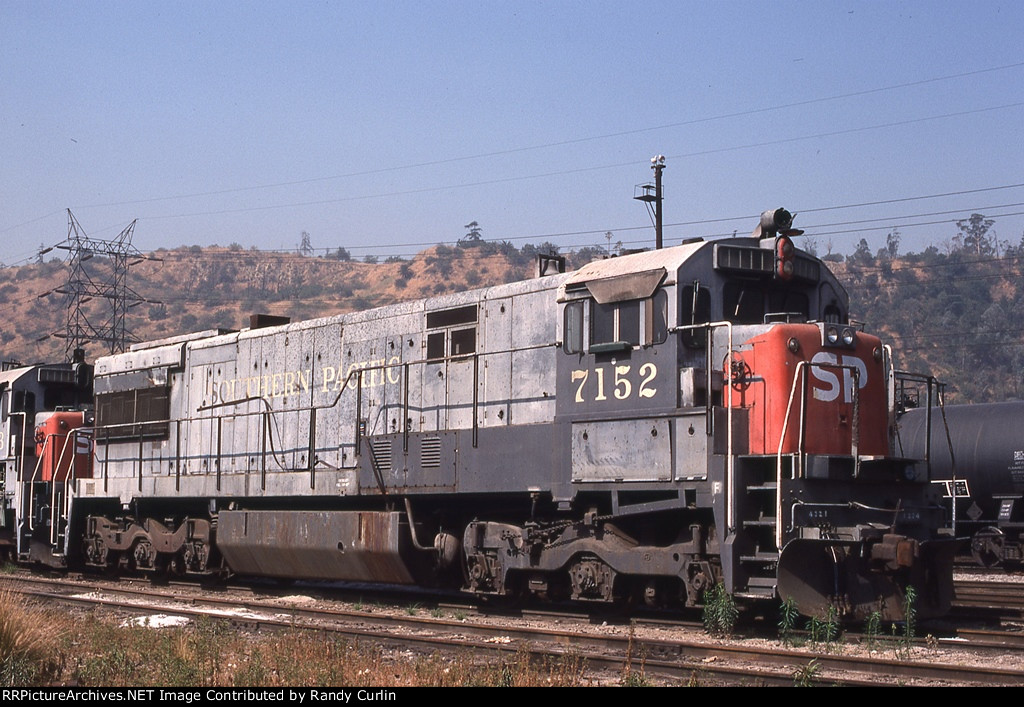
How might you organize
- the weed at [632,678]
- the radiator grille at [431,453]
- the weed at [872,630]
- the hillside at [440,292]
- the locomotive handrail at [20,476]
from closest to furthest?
the weed at [632,678] < the weed at [872,630] < the radiator grille at [431,453] < the locomotive handrail at [20,476] < the hillside at [440,292]

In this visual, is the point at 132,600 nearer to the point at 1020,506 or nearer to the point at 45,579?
the point at 45,579

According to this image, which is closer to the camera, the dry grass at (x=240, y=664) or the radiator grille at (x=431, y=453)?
the dry grass at (x=240, y=664)

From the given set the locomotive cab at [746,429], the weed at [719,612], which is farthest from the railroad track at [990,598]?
the weed at [719,612]

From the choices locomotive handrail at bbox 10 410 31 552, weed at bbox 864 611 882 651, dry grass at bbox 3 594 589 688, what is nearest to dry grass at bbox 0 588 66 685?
dry grass at bbox 3 594 589 688

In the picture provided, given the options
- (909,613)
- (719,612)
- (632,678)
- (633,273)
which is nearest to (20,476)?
(633,273)

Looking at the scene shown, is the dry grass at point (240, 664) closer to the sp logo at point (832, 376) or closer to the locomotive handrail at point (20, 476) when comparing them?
the sp logo at point (832, 376)

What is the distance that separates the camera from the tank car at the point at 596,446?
33.9ft

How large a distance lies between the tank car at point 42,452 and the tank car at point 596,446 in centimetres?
415

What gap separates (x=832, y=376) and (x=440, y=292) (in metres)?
109

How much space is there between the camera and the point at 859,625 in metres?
11.2

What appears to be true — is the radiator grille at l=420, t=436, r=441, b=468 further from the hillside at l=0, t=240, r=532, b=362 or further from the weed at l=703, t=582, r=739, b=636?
the hillside at l=0, t=240, r=532, b=362

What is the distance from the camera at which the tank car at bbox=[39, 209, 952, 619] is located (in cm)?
1034

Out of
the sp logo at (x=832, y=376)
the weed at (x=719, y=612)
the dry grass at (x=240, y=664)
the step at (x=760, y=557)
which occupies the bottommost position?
the dry grass at (x=240, y=664)

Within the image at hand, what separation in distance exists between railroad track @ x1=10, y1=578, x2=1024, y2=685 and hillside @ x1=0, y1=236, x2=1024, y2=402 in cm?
7274
